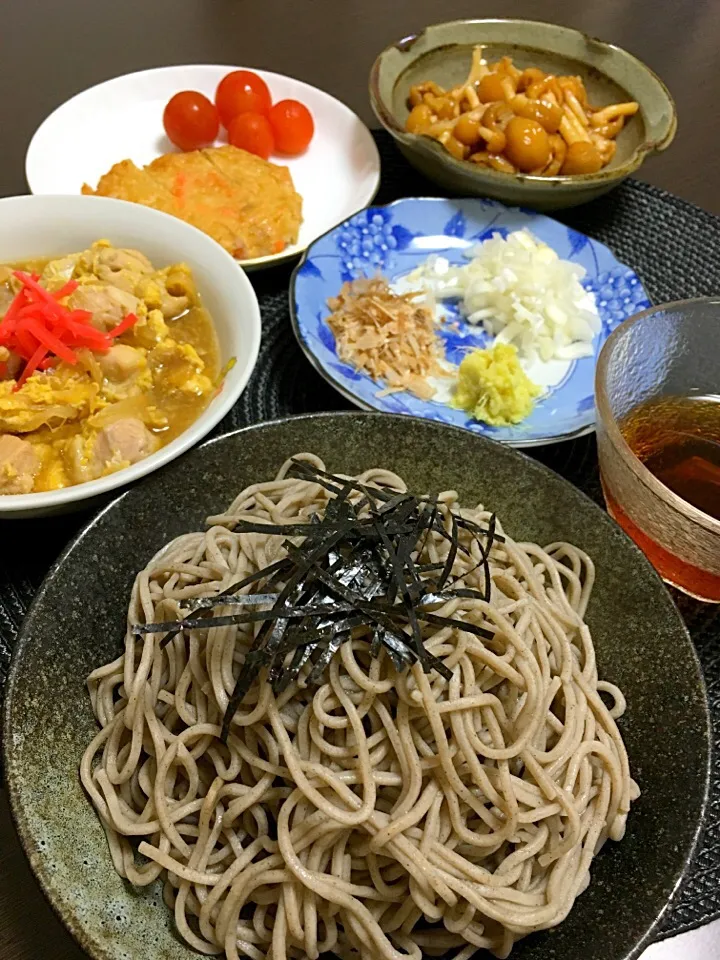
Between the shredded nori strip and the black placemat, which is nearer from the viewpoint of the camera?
the shredded nori strip

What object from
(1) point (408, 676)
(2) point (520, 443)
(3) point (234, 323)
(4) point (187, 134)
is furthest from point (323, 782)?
(4) point (187, 134)

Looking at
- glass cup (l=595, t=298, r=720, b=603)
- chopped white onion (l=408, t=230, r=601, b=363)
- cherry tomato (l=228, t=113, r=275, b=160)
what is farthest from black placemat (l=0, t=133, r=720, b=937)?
cherry tomato (l=228, t=113, r=275, b=160)

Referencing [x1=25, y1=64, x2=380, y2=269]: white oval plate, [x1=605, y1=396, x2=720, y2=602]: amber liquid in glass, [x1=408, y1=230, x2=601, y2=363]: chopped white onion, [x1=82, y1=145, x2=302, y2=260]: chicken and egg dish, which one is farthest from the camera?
[x1=25, y1=64, x2=380, y2=269]: white oval plate

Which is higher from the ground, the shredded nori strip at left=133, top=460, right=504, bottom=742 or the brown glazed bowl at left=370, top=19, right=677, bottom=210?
the brown glazed bowl at left=370, top=19, right=677, bottom=210

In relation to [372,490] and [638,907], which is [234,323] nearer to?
[372,490]

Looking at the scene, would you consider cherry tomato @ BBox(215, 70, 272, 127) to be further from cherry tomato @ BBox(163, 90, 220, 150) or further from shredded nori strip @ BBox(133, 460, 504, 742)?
shredded nori strip @ BBox(133, 460, 504, 742)

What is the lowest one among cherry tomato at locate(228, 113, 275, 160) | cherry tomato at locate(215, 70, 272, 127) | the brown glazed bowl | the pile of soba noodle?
the pile of soba noodle

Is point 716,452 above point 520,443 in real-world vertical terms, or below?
above

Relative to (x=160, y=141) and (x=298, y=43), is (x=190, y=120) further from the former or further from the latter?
(x=298, y=43)
